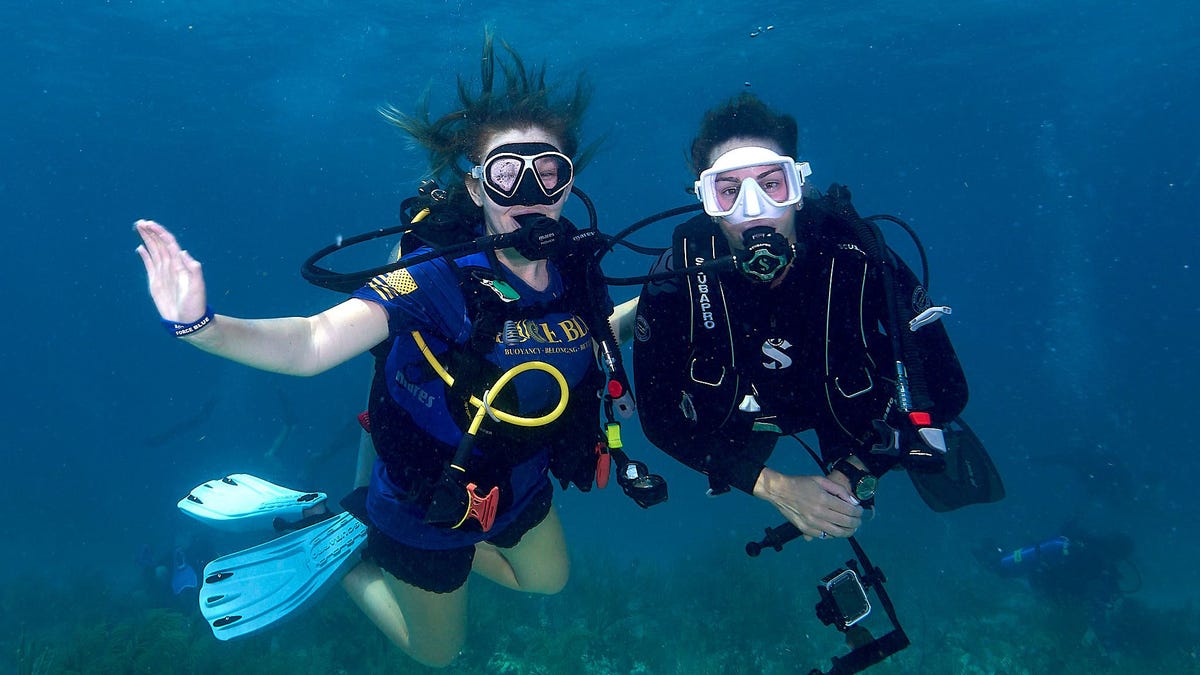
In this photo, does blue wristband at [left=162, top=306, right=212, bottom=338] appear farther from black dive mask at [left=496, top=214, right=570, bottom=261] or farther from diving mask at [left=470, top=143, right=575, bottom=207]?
diving mask at [left=470, top=143, right=575, bottom=207]

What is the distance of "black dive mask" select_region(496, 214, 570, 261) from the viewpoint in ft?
11.3

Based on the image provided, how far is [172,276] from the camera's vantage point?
238 centimetres

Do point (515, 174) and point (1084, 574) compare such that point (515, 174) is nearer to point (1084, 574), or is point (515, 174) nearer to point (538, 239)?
point (538, 239)

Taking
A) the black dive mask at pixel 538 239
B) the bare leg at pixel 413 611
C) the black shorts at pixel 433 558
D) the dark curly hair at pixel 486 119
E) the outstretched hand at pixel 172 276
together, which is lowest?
the bare leg at pixel 413 611

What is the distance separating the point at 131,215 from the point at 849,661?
7486cm

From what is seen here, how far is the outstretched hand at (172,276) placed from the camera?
7.67 feet

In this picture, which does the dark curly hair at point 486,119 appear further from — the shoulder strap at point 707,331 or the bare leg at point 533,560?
the bare leg at point 533,560

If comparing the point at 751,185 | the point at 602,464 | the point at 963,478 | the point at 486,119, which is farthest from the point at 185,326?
the point at 963,478

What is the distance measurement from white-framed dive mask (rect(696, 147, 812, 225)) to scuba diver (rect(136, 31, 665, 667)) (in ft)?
2.74

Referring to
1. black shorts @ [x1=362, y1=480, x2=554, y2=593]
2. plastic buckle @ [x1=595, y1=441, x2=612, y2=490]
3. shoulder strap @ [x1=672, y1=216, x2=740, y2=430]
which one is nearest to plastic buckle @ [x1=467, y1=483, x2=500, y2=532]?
plastic buckle @ [x1=595, y1=441, x2=612, y2=490]

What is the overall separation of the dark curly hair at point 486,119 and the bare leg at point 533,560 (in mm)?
2827

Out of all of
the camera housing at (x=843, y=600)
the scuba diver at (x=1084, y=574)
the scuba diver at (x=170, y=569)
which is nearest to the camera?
the camera housing at (x=843, y=600)

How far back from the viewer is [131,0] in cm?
2170

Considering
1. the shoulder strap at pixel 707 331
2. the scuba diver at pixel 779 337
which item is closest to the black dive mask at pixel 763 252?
the scuba diver at pixel 779 337
